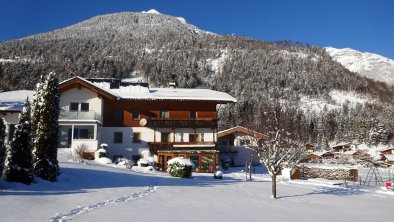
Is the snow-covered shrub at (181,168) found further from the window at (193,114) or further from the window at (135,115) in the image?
the window at (193,114)

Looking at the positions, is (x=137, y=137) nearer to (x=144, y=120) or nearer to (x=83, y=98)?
(x=144, y=120)

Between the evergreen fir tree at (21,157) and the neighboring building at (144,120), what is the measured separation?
19916 millimetres

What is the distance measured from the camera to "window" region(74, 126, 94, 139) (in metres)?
36.5

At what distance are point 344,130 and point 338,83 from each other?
242 feet

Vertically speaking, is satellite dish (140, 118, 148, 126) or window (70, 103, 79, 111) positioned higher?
window (70, 103, 79, 111)

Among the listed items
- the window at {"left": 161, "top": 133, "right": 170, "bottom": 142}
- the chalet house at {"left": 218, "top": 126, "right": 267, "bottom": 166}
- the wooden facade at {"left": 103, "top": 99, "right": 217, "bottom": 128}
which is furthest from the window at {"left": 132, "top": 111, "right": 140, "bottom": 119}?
the chalet house at {"left": 218, "top": 126, "right": 267, "bottom": 166}

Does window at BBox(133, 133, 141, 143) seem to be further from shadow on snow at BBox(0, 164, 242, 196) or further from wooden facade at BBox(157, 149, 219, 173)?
shadow on snow at BBox(0, 164, 242, 196)

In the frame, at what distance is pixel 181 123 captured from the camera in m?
40.3

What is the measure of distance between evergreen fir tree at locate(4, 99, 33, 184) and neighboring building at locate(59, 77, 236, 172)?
65.3ft

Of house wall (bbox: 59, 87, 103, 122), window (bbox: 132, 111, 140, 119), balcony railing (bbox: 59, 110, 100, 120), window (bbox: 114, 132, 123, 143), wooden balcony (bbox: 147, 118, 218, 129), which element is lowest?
window (bbox: 114, 132, 123, 143)

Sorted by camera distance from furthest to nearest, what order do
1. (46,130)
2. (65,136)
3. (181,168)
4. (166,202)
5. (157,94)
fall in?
(157,94), (65,136), (181,168), (46,130), (166,202)

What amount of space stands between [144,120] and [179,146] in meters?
4.59

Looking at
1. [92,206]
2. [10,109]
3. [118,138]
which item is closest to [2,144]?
[92,206]

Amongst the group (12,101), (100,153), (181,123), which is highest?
(12,101)
